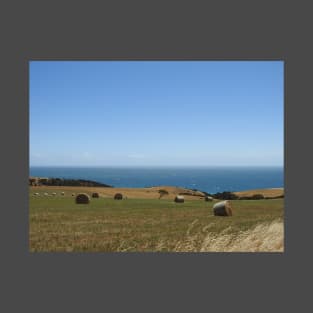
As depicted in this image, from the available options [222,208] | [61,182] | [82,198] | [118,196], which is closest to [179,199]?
[222,208]

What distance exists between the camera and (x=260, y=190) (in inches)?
572

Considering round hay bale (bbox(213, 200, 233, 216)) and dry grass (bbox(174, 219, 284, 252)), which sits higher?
round hay bale (bbox(213, 200, 233, 216))

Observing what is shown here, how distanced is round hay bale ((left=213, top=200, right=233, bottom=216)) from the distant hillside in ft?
11.1

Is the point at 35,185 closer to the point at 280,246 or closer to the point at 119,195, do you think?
the point at 119,195

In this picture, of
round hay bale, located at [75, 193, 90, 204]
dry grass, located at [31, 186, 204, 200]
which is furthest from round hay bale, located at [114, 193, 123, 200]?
round hay bale, located at [75, 193, 90, 204]

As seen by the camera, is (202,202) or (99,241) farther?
(202,202)

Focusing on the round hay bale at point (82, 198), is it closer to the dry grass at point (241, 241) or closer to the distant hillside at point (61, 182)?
the distant hillside at point (61, 182)

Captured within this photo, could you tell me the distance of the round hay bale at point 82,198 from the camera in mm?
16870

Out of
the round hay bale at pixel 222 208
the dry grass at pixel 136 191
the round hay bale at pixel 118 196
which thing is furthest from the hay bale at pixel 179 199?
the round hay bale at pixel 118 196

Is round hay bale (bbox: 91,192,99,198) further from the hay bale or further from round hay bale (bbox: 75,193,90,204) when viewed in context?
the hay bale

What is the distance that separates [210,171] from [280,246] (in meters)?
2.69

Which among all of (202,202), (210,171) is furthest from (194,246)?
(202,202)

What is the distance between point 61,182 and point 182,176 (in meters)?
3.52

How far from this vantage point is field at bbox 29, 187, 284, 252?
43.1 feet
